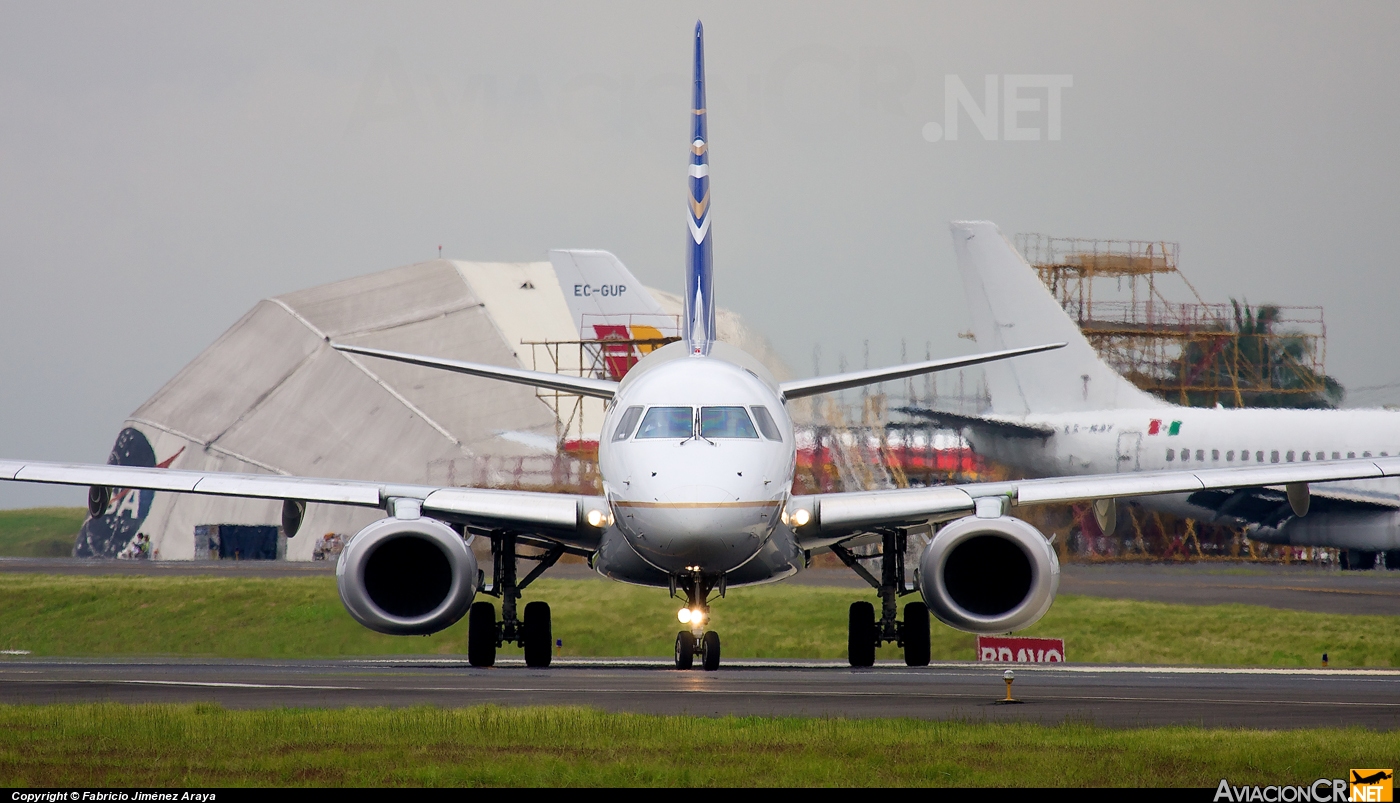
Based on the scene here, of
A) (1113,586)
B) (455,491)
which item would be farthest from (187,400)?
(455,491)

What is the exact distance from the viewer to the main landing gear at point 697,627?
826 inches

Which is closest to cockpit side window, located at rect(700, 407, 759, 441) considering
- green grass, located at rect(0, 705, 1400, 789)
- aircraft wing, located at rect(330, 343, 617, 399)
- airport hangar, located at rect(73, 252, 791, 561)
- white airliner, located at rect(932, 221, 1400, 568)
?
aircraft wing, located at rect(330, 343, 617, 399)

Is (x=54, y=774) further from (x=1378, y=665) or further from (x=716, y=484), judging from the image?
(x=1378, y=665)

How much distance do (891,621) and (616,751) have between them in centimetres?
1235

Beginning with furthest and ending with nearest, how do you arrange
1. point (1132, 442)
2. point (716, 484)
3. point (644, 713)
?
1. point (1132, 442)
2. point (716, 484)
3. point (644, 713)

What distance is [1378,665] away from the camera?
88.8ft

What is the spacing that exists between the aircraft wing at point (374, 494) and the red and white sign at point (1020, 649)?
8.07 m

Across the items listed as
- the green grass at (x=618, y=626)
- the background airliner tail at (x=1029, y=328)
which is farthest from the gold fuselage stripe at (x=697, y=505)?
the background airliner tail at (x=1029, y=328)

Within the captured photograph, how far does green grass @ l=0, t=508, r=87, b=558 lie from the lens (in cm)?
9662

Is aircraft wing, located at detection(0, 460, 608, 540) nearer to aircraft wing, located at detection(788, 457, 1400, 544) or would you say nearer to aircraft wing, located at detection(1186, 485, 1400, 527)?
aircraft wing, located at detection(788, 457, 1400, 544)

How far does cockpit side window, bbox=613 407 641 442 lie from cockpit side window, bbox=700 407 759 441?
2.88 ft

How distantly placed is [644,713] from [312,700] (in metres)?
3.50

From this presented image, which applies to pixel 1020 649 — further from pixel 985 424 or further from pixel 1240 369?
pixel 1240 369

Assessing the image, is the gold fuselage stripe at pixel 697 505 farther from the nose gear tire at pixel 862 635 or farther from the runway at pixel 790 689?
the nose gear tire at pixel 862 635
